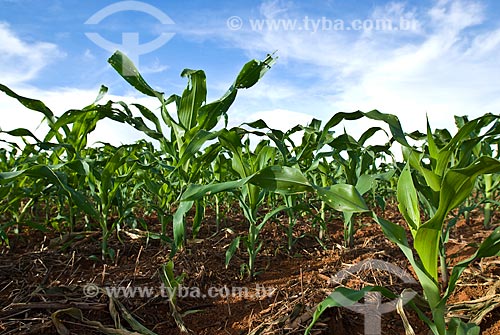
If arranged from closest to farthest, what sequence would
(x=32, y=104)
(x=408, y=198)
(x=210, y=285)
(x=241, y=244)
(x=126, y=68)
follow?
(x=408, y=198) → (x=210, y=285) → (x=126, y=68) → (x=32, y=104) → (x=241, y=244)

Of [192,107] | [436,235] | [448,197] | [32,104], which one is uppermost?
[32,104]

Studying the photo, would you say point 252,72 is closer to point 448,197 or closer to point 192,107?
point 192,107

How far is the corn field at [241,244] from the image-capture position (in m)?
1.38

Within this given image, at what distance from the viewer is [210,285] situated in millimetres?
2111

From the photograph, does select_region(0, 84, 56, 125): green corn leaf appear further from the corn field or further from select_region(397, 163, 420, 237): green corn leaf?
select_region(397, 163, 420, 237): green corn leaf

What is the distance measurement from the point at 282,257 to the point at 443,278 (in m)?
1.00

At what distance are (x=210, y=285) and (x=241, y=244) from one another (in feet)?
2.27

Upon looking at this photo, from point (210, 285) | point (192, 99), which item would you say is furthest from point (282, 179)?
point (192, 99)

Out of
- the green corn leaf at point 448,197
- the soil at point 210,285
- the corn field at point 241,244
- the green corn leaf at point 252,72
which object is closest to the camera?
A: the green corn leaf at point 448,197

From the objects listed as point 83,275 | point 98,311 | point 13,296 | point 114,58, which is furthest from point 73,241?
point 114,58

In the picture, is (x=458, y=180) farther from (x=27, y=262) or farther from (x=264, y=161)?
(x=27, y=262)

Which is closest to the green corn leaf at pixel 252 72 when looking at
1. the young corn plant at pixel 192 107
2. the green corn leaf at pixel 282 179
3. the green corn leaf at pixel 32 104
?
the young corn plant at pixel 192 107

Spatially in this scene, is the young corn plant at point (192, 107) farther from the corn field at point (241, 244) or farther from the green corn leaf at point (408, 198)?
the green corn leaf at point (408, 198)

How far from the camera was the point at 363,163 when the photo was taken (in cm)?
270
